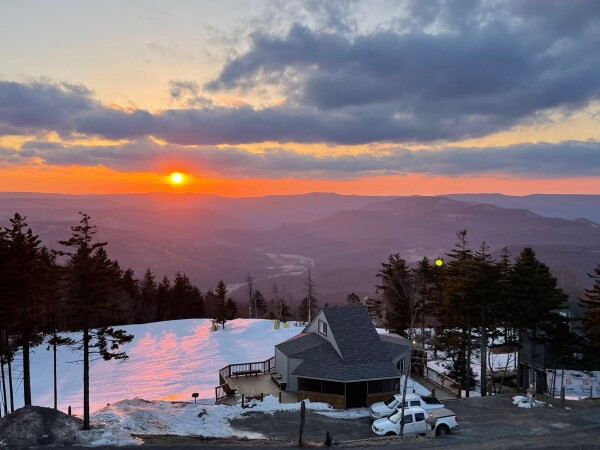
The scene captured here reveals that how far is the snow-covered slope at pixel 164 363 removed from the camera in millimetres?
47094

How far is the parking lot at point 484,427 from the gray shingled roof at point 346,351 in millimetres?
3999

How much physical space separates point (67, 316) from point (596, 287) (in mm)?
39009

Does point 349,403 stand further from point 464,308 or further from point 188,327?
point 188,327

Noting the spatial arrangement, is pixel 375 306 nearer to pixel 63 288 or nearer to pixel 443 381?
pixel 443 381

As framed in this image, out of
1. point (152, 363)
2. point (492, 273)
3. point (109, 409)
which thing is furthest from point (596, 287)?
point (152, 363)

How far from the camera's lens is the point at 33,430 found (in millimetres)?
22891

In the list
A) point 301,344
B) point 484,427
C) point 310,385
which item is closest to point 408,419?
point 484,427

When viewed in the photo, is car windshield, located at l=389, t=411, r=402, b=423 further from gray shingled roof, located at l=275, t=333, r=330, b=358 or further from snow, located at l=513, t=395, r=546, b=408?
snow, located at l=513, t=395, r=546, b=408

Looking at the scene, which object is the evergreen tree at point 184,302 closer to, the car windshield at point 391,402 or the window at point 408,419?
the car windshield at point 391,402

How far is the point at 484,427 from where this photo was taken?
92.5 ft

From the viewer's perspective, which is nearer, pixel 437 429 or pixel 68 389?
pixel 437 429

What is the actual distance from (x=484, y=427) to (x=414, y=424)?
445 cm

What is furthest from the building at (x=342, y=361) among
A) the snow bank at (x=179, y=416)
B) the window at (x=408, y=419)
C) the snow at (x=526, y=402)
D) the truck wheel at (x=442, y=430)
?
the snow at (x=526, y=402)

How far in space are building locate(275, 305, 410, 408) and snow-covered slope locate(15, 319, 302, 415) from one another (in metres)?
11.6
